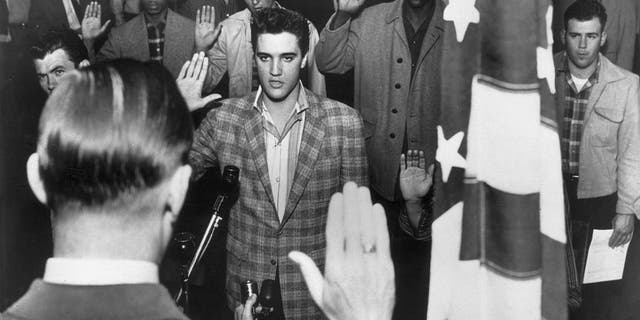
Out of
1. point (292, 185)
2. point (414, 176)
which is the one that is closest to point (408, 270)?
point (414, 176)

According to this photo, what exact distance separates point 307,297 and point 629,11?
3.14ft

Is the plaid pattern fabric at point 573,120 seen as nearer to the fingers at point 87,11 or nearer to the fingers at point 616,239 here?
the fingers at point 616,239

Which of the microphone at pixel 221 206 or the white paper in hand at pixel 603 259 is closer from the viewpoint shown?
the microphone at pixel 221 206

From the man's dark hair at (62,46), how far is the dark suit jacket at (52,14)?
2 centimetres

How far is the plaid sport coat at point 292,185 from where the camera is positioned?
4.60 ft

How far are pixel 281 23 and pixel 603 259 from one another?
0.89 meters

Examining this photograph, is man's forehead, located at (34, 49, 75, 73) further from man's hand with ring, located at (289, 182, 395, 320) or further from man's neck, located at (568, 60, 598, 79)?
man's neck, located at (568, 60, 598, 79)

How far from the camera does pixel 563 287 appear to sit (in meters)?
1.08

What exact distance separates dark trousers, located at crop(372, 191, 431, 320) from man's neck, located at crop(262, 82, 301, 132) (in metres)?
0.25

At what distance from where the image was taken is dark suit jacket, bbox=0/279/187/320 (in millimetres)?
688

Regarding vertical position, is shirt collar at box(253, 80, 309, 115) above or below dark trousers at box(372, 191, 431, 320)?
above

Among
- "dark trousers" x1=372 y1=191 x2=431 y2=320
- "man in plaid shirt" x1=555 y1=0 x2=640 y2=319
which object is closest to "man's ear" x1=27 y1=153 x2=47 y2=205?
"dark trousers" x1=372 y1=191 x2=431 y2=320

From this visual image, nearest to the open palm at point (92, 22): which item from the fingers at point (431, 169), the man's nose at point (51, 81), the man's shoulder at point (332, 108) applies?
the man's nose at point (51, 81)

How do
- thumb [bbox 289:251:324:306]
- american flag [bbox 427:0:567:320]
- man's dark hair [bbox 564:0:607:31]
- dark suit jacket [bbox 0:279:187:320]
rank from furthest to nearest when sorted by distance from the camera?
man's dark hair [bbox 564:0:607:31]
american flag [bbox 427:0:567:320]
thumb [bbox 289:251:324:306]
dark suit jacket [bbox 0:279:187:320]
